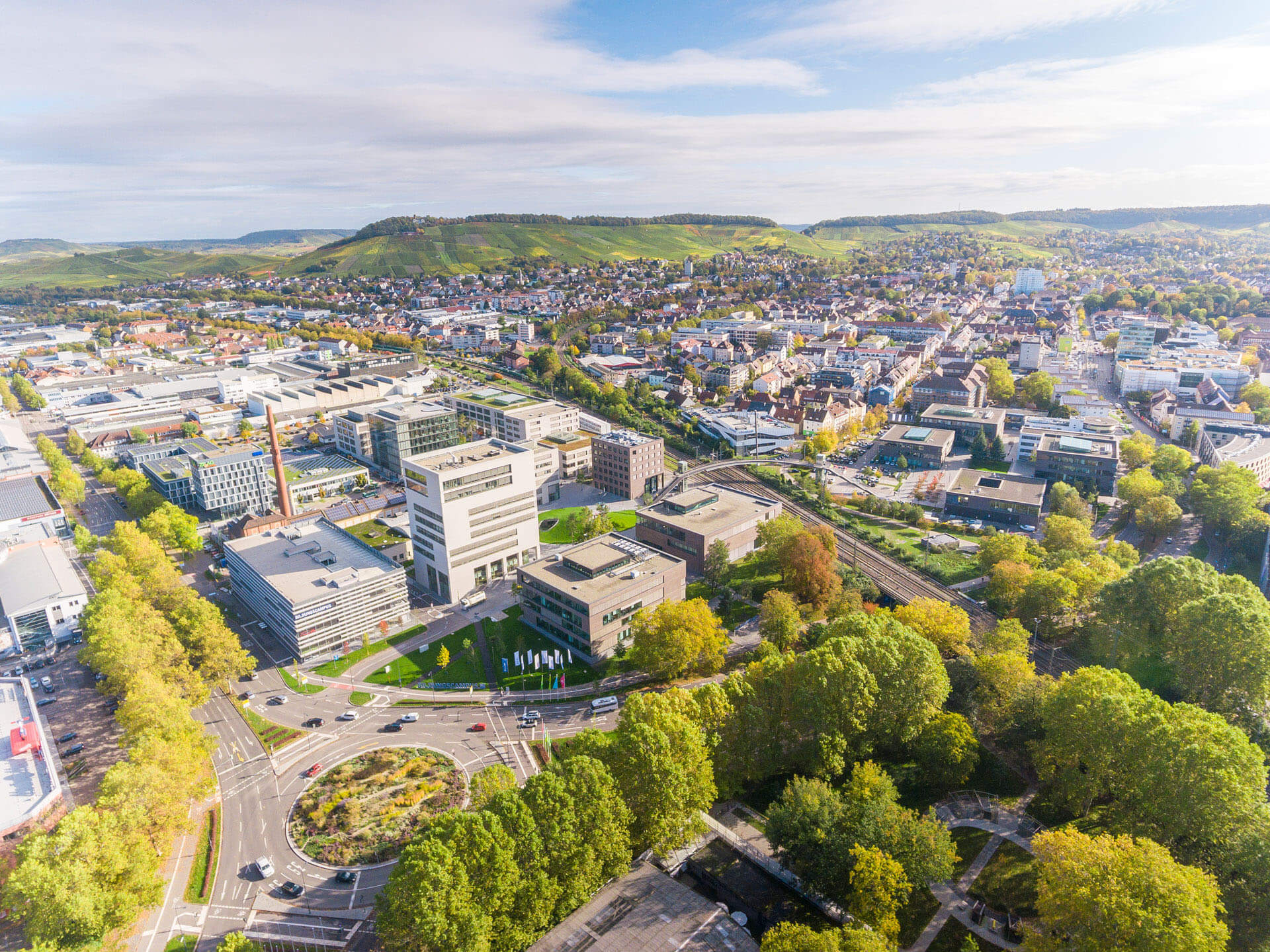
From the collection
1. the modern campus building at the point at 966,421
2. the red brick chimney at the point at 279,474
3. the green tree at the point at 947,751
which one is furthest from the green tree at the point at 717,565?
the modern campus building at the point at 966,421

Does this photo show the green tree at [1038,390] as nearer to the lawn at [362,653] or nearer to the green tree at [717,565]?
the green tree at [717,565]

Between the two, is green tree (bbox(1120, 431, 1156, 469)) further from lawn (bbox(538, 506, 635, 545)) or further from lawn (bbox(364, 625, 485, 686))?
lawn (bbox(364, 625, 485, 686))

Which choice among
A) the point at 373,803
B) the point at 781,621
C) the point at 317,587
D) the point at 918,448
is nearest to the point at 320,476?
the point at 317,587

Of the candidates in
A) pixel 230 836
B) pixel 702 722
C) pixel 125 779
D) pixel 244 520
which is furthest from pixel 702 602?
pixel 244 520

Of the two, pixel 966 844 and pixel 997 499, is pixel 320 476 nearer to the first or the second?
pixel 966 844

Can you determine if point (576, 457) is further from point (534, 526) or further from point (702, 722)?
point (702, 722)
